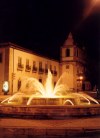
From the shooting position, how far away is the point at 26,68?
143ft

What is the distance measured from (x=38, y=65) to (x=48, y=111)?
3610 centimetres

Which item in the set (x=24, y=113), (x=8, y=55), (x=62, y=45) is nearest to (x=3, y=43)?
(x=8, y=55)

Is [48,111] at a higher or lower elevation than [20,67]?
lower

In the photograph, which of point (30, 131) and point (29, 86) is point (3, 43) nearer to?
point (29, 86)

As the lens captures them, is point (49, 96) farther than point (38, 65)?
No

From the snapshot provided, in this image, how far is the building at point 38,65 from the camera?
3879 cm

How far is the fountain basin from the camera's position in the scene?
12.2 metres

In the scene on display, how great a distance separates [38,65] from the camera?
48.2 m

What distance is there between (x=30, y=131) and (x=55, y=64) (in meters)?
47.2

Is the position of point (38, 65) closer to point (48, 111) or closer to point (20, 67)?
point (20, 67)

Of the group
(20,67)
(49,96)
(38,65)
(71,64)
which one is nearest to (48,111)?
(49,96)

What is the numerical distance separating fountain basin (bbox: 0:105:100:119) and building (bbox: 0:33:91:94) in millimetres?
23850

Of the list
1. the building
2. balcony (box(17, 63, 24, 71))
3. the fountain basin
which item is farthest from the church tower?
the fountain basin

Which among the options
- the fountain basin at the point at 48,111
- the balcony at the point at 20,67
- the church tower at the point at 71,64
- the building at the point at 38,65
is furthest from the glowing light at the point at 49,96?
the church tower at the point at 71,64
